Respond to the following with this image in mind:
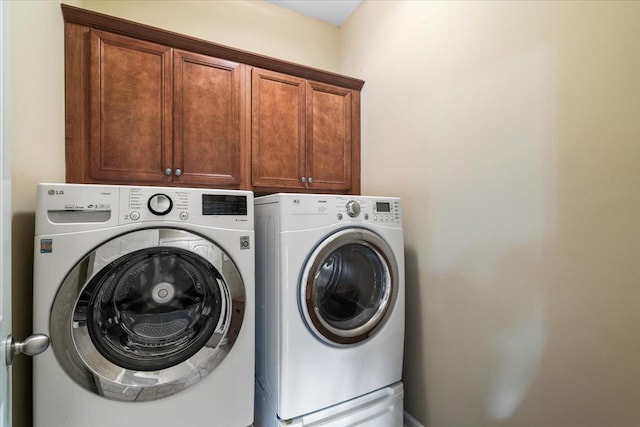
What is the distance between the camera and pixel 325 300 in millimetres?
1359

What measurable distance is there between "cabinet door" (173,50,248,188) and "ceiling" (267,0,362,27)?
0.77 meters

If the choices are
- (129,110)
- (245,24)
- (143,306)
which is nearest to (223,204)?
(143,306)

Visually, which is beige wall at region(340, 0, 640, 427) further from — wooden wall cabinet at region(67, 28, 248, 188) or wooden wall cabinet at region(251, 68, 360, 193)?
wooden wall cabinet at region(67, 28, 248, 188)

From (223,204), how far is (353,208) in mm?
564

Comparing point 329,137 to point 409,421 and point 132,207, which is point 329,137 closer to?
point 132,207

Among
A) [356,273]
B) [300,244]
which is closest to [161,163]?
[300,244]

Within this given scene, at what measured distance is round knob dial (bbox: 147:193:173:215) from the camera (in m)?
1.01

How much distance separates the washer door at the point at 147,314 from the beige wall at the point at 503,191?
211mm

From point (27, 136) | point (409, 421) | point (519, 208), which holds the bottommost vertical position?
point (409, 421)

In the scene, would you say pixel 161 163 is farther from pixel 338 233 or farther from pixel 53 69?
pixel 338 233

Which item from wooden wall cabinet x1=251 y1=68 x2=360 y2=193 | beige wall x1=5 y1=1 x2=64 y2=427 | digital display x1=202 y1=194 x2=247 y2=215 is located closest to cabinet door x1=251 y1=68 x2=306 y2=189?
wooden wall cabinet x1=251 y1=68 x2=360 y2=193

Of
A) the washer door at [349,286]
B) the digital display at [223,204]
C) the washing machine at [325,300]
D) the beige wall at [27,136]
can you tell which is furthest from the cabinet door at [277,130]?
the beige wall at [27,136]

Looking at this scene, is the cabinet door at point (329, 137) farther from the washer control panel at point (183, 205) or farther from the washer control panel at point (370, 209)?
the washer control panel at point (183, 205)

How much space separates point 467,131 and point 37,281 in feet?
5.56
